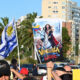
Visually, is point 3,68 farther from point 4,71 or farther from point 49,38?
point 49,38

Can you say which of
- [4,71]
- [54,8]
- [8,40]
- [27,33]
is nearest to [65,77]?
[4,71]

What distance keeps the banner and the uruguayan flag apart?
13.7 metres

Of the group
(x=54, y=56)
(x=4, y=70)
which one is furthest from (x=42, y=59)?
(x=4, y=70)

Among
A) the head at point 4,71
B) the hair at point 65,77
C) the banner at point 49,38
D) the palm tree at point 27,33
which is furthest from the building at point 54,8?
the head at point 4,71

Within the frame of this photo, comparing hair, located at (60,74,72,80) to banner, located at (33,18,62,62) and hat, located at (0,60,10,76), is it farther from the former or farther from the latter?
banner, located at (33,18,62,62)

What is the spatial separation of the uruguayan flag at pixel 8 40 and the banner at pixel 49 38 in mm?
13709

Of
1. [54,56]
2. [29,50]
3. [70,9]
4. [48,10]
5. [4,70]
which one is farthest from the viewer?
[70,9]

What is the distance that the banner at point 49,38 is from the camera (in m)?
28.7

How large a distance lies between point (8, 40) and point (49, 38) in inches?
627

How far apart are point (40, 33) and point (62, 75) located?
23.7m

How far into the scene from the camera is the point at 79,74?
6.21m

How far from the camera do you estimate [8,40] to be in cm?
1349

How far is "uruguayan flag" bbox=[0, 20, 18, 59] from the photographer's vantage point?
12020 mm

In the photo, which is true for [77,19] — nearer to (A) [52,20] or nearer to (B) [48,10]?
(B) [48,10]
